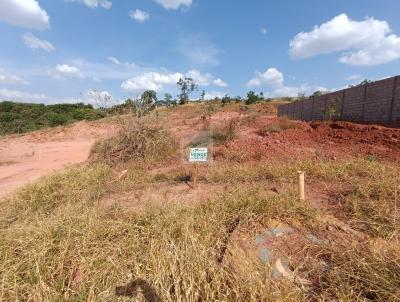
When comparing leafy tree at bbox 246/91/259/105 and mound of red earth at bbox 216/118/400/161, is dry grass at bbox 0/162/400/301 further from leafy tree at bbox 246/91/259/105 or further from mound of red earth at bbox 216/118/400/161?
leafy tree at bbox 246/91/259/105

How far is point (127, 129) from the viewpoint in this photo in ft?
27.4

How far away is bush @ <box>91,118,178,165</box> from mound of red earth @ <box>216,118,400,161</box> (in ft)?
5.07

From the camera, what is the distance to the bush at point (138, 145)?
7.95 meters

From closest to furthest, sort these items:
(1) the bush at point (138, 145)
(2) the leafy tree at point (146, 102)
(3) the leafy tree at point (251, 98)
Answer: (1) the bush at point (138, 145)
(2) the leafy tree at point (146, 102)
(3) the leafy tree at point (251, 98)

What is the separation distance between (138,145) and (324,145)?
5.12 metres

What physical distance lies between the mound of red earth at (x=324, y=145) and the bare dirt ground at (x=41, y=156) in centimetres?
444

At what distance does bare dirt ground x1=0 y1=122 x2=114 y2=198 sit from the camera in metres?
7.43

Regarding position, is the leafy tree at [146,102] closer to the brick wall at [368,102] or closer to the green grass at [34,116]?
the brick wall at [368,102]

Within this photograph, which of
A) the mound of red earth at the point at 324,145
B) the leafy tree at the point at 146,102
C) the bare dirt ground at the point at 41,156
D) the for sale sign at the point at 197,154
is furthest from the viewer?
the leafy tree at the point at 146,102

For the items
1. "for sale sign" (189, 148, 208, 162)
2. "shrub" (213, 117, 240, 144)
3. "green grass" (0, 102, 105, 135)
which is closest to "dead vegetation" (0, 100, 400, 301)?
"for sale sign" (189, 148, 208, 162)

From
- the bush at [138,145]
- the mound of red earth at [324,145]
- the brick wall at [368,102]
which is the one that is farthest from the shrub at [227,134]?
the brick wall at [368,102]

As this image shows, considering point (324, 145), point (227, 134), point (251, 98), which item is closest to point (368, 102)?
point (324, 145)

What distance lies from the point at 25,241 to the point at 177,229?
4.84 feet

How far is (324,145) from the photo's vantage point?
8055 millimetres
